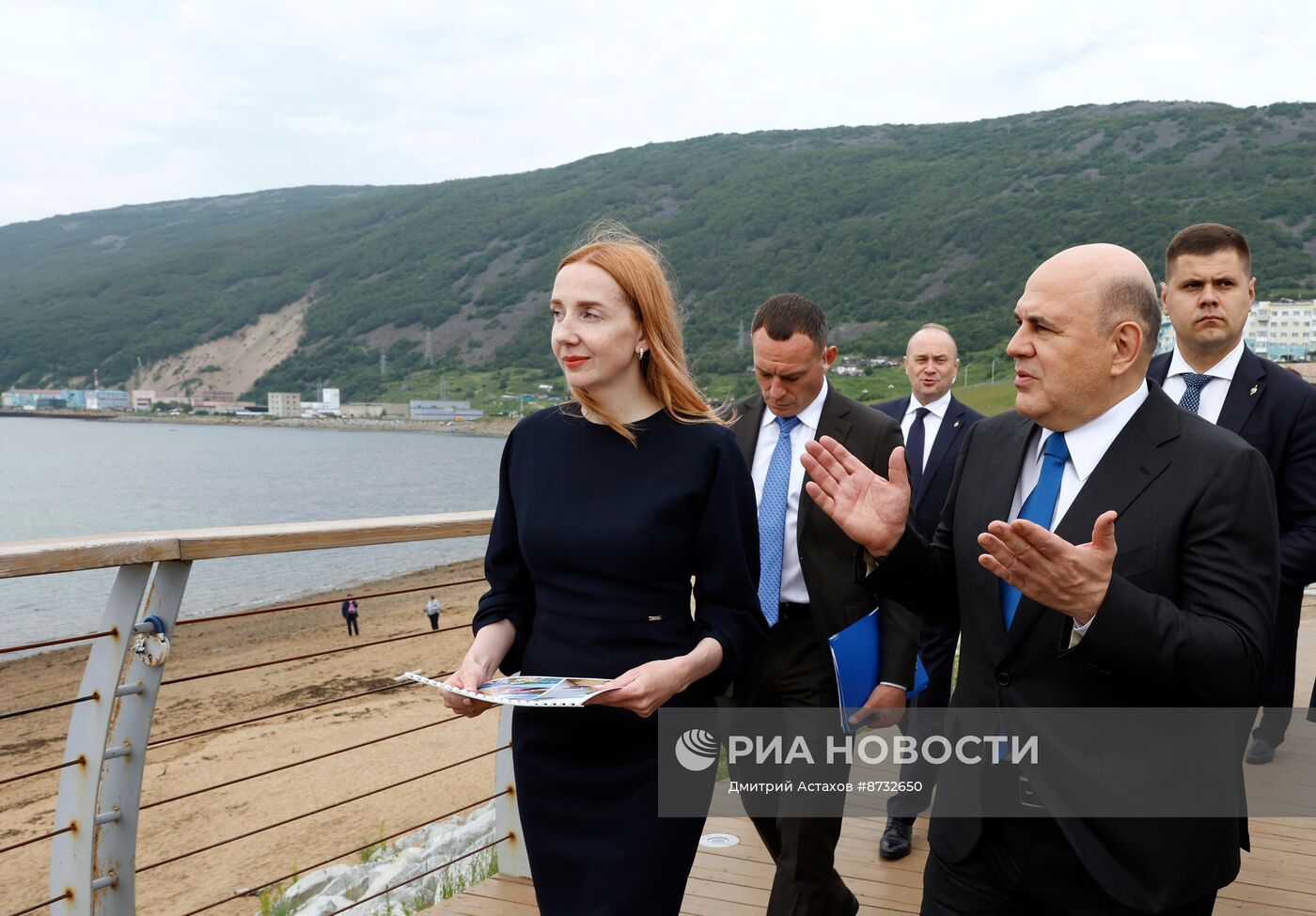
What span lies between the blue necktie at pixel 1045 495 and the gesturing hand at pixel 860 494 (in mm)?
226

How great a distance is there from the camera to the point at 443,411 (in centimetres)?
12681

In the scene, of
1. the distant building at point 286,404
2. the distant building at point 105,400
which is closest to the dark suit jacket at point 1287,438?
the distant building at point 286,404

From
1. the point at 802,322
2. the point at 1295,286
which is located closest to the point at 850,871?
the point at 802,322

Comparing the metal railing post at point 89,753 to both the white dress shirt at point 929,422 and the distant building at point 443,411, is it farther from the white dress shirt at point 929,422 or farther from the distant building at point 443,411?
the distant building at point 443,411

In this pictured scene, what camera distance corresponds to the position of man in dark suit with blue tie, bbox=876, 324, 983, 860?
418cm

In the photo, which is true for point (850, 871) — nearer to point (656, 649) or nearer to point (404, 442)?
point (656, 649)

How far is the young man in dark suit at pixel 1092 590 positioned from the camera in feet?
5.58

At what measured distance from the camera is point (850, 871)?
12.8ft

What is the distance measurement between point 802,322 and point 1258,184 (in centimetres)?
→ 11879

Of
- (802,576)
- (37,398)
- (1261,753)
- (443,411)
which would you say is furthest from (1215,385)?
(37,398)

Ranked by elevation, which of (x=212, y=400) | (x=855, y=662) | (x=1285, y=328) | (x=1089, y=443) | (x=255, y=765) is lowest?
(x=255, y=765)

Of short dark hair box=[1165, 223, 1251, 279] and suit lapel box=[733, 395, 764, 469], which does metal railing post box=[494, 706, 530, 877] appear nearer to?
suit lapel box=[733, 395, 764, 469]

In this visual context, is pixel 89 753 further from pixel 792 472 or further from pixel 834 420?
pixel 834 420

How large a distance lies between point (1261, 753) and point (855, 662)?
11.7 ft
